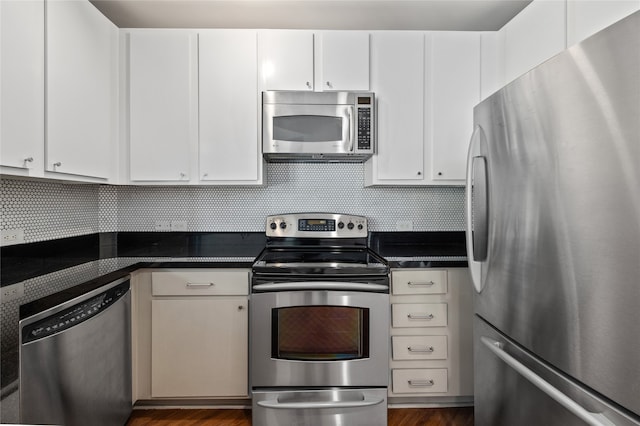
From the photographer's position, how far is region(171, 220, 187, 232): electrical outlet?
2.45 meters

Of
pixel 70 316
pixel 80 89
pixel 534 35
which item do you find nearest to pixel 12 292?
pixel 70 316

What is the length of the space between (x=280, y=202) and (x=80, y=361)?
4.82 feet

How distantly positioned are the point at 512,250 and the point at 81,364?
5.77 feet

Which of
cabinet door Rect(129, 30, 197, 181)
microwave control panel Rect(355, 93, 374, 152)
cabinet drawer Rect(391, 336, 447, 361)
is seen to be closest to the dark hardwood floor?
cabinet drawer Rect(391, 336, 447, 361)

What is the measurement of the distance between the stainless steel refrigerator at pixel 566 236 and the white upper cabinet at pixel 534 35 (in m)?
0.60

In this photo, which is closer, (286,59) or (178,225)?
(286,59)

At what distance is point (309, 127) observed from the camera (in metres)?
2.11

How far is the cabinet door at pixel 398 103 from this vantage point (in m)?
2.17

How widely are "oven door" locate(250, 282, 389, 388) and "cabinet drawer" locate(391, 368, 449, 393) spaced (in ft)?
0.75

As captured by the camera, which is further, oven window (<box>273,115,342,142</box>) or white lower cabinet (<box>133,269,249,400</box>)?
oven window (<box>273,115,342,142</box>)

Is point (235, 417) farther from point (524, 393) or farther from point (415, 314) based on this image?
point (524, 393)

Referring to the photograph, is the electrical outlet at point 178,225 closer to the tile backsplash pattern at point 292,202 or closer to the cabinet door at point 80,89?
the tile backsplash pattern at point 292,202

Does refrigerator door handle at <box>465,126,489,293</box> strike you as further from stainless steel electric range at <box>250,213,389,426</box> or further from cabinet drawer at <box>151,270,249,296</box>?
cabinet drawer at <box>151,270,249,296</box>

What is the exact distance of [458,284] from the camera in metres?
1.97
